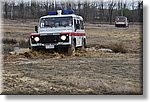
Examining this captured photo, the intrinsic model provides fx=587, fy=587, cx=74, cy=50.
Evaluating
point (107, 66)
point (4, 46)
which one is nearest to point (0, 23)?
point (4, 46)

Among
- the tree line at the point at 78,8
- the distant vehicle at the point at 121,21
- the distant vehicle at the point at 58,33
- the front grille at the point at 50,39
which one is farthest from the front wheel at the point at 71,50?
the distant vehicle at the point at 121,21

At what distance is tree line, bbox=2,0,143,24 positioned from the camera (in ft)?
17.1

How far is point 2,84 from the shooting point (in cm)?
522

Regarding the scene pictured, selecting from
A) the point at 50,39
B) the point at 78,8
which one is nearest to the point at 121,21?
the point at 78,8

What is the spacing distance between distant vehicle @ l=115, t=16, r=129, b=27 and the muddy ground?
0.04 m

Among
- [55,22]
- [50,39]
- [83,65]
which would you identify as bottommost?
[83,65]

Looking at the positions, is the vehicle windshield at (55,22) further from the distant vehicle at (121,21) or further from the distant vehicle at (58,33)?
the distant vehicle at (121,21)

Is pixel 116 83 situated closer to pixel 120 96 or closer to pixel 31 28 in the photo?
pixel 120 96

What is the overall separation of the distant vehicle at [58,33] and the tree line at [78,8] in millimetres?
57

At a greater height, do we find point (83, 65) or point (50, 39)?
point (50, 39)

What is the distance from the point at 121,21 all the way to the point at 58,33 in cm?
57

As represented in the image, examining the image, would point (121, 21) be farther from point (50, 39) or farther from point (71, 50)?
point (50, 39)

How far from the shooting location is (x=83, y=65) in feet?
17.2

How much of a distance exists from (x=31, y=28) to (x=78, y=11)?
0.45 metres
